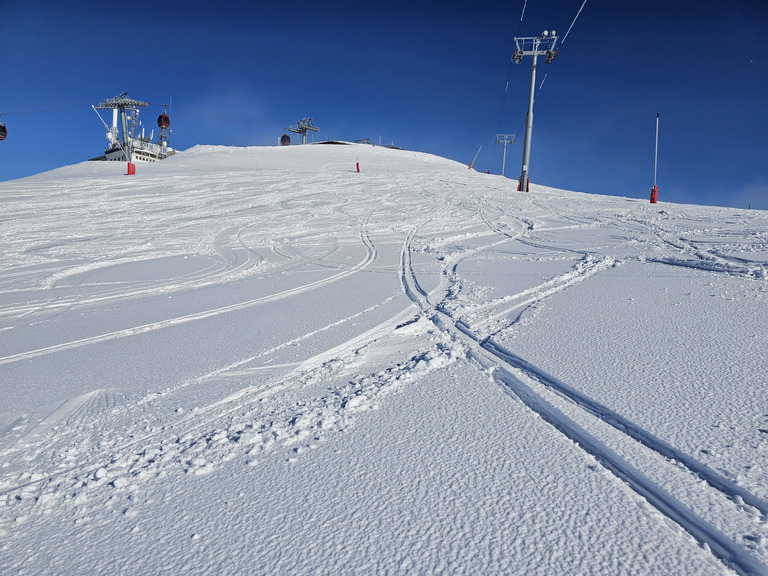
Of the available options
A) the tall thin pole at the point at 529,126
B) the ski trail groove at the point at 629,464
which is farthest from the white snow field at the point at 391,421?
the tall thin pole at the point at 529,126

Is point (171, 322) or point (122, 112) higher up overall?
point (122, 112)

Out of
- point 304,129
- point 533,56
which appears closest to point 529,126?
point 533,56

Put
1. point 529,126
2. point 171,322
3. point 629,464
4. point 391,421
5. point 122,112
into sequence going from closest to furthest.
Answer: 1. point 629,464
2. point 391,421
3. point 171,322
4. point 529,126
5. point 122,112

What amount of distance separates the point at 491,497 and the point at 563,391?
0.97 m

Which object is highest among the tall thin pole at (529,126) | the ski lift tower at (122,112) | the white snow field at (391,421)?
the ski lift tower at (122,112)

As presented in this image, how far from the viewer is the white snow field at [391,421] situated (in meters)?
1.41

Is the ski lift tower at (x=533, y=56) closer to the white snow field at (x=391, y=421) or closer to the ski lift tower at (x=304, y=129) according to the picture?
the white snow field at (x=391, y=421)

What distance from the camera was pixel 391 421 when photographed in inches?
83.0

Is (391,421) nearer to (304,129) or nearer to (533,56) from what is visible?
(533,56)

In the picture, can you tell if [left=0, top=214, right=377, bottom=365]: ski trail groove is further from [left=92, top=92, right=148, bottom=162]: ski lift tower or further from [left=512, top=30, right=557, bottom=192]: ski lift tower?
[left=92, top=92, right=148, bottom=162]: ski lift tower

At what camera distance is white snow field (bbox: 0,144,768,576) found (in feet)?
4.63

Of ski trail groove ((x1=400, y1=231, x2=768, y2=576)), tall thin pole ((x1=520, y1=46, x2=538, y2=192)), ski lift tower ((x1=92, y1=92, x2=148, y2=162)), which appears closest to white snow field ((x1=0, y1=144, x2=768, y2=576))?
ski trail groove ((x1=400, y1=231, x2=768, y2=576))

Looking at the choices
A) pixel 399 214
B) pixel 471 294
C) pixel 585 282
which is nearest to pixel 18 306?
pixel 471 294

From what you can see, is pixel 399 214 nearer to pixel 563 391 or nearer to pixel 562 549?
pixel 563 391
